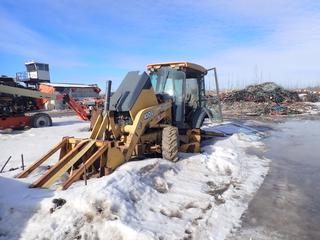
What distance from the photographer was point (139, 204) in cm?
539

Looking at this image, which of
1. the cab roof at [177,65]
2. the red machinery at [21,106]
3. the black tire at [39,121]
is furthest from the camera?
the black tire at [39,121]

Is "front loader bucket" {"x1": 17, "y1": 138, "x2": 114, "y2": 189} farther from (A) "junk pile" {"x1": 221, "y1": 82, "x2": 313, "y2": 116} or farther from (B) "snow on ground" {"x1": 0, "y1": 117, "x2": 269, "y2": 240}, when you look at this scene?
(A) "junk pile" {"x1": 221, "y1": 82, "x2": 313, "y2": 116}

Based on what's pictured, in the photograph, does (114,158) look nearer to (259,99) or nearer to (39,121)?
(39,121)

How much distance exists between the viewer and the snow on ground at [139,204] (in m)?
4.41

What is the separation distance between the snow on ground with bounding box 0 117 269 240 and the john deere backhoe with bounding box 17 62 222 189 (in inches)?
14.5

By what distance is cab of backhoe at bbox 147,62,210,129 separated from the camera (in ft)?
32.4

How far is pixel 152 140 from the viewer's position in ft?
27.4

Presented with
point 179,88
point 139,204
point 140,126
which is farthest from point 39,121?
point 139,204

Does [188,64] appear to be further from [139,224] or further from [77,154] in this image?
[139,224]

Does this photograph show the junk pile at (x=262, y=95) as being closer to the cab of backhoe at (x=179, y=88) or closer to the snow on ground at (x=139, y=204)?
the cab of backhoe at (x=179, y=88)

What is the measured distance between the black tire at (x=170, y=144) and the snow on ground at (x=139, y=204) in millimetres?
263

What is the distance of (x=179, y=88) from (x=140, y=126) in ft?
8.93

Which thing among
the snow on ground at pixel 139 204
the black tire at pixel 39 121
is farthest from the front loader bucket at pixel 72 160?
the black tire at pixel 39 121

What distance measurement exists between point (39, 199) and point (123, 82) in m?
4.10
